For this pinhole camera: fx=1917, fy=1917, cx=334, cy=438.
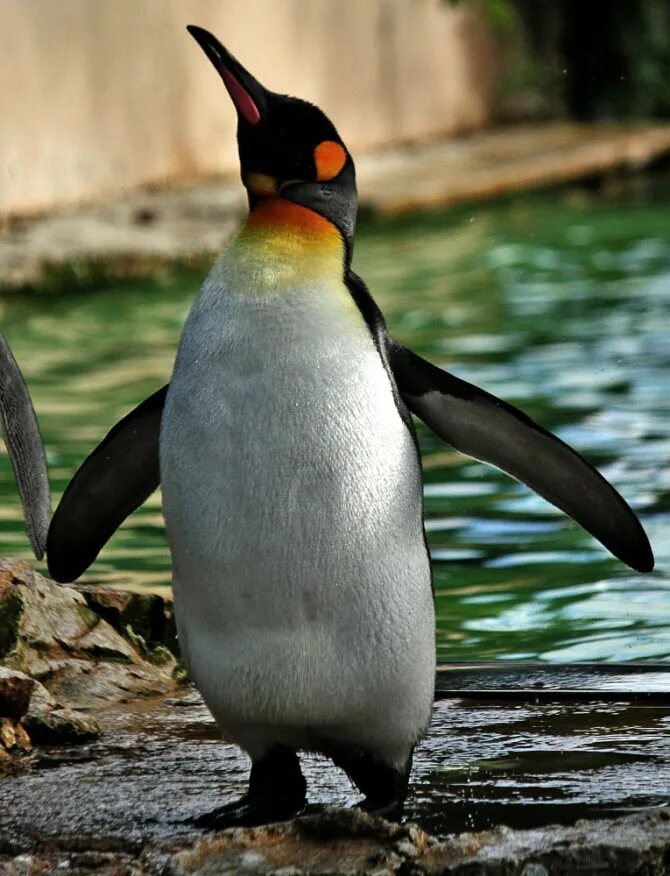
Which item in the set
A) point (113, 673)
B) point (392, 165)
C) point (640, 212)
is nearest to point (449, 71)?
point (392, 165)

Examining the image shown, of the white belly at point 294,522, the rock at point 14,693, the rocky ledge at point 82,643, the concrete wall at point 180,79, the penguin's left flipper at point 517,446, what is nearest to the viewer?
the white belly at point 294,522

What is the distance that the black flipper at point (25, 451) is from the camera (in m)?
3.26

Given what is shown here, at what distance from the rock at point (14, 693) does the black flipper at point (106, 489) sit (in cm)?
21

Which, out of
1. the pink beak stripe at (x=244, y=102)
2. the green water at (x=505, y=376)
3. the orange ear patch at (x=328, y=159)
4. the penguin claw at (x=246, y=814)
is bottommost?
the green water at (x=505, y=376)

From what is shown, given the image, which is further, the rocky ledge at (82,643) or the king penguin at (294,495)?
the rocky ledge at (82,643)

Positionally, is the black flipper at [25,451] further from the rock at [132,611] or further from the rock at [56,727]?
the rock at [132,611]

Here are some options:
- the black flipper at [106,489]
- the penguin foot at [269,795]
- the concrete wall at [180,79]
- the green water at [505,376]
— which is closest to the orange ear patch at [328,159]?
the black flipper at [106,489]

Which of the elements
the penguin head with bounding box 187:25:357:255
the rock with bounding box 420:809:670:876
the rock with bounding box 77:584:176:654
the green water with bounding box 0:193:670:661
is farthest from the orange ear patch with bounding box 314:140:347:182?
the green water with bounding box 0:193:670:661

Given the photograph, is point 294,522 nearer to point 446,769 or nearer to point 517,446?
point 517,446

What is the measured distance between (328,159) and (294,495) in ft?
1.68

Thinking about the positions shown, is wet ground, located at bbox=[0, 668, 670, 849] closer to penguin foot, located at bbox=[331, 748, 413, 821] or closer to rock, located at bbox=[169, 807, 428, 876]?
penguin foot, located at bbox=[331, 748, 413, 821]

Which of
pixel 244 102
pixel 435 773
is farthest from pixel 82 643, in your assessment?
pixel 244 102

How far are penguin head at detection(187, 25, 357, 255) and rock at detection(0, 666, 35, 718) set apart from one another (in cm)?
92

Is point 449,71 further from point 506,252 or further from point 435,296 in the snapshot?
point 435,296
